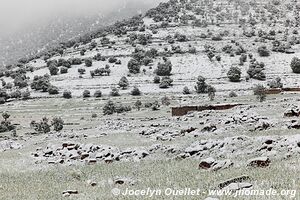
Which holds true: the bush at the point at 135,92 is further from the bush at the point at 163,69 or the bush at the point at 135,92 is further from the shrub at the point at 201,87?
the bush at the point at 163,69

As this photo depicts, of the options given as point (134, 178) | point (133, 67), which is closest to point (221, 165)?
point (134, 178)

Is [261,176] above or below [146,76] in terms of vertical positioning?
above

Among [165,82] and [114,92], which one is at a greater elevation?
[165,82]

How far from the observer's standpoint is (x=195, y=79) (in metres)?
123

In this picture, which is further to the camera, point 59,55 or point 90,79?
point 59,55

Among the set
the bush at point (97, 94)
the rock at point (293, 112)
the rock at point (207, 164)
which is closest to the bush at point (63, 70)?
the bush at point (97, 94)

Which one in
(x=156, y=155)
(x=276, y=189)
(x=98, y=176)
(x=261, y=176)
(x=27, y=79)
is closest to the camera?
(x=276, y=189)

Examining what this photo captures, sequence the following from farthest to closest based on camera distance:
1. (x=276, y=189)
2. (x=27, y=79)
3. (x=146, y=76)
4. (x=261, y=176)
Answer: (x=27, y=79) → (x=146, y=76) → (x=261, y=176) → (x=276, y=189)

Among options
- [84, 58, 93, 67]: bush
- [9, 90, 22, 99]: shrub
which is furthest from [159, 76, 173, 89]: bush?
[9, 90, 22, 99]: shrub

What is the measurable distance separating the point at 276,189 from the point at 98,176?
9.60 m

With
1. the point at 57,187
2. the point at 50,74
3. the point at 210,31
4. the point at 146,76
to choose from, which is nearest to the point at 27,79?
the point at 50,74

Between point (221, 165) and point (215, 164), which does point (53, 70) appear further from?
point (221, 165)

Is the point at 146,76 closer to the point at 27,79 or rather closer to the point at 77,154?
the point at 27,79

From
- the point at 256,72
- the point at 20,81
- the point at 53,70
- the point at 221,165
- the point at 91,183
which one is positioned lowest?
the point at 20,81
